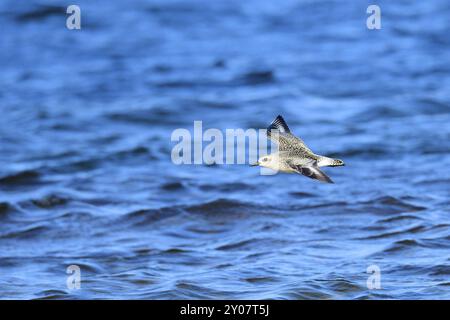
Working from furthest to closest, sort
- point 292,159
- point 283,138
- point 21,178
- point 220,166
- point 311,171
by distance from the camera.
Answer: point 220,166 < point 21,178 < point 283,138 < point 292,159 < point 311,171

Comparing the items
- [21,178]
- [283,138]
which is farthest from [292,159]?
[21,178]

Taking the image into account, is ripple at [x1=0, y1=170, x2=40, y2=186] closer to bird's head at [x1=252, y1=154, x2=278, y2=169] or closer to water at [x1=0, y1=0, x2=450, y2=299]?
water at [x1=0, y1=0, x2=450, y2=299]

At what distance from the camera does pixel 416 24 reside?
14.6 meters

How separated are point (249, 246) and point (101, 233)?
1.21 m

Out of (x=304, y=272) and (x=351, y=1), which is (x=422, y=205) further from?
(x=351, y=1)

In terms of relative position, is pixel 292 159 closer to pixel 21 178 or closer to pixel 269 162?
pixel 269 162

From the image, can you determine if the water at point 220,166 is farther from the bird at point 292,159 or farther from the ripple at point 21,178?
the bird at point 292,159

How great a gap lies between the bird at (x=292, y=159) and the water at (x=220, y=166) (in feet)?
3.40

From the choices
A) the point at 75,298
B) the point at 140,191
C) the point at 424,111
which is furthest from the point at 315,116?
the point at 75,298

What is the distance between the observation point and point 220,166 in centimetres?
986

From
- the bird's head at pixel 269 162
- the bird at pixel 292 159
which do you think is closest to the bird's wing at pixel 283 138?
the bird at pixel 292 159

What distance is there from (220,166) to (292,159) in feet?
13.3

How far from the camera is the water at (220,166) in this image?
23.3 feet

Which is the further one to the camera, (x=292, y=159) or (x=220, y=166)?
(x=220, y=166)
